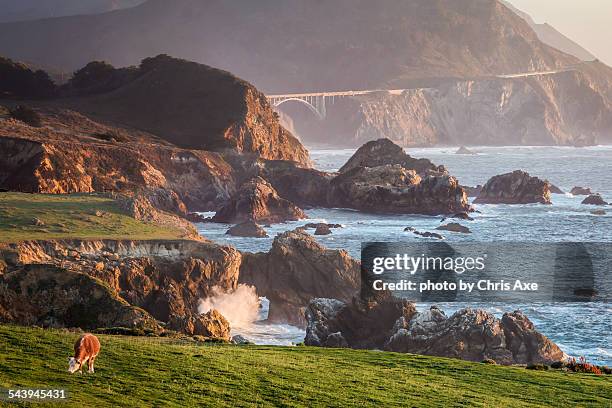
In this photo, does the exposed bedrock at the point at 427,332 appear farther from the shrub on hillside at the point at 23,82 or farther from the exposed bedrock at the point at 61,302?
the shrub on hillside at the point at 23,82

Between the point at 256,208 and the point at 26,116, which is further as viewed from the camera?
the point at 26,116

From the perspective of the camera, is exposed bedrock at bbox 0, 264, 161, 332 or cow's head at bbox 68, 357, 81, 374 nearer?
cow's head at bbox 68, 357, 81, 374

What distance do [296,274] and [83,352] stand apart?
37390 millimetres

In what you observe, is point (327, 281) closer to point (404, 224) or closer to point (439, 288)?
point (439, 288)

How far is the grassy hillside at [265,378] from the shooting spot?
26.9m

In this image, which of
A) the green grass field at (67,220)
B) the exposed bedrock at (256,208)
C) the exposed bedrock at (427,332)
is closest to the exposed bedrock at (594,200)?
the exposed bedrock at (256,208)

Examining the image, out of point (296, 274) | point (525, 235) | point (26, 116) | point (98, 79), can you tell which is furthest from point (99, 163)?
point (98, 79)

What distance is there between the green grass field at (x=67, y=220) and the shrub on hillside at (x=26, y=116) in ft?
152

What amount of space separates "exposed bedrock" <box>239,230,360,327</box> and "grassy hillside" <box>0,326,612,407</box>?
2278 cm

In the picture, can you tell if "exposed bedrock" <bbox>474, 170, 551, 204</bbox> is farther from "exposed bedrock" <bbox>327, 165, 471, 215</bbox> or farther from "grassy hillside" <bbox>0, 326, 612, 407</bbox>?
"grassy hillside" <bbox>0, 326, 612, 407</bbox>

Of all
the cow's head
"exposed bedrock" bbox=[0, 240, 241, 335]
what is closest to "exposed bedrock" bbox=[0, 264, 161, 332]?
"exposed bedrock" bbox=[0, 240, 241, 335]

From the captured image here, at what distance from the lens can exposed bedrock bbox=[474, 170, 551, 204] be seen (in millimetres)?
121250

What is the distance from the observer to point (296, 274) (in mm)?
63438

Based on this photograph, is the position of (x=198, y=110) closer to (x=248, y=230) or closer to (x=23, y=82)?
(x=23, y=82)
